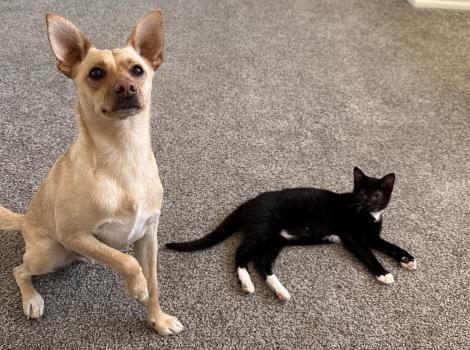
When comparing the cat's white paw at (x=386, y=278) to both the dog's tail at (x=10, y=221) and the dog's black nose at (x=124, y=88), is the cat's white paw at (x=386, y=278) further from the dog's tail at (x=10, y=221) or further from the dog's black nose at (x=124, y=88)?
the dog's tail at (x=10, y=221)

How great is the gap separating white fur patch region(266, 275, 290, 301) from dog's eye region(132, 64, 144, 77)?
720mm

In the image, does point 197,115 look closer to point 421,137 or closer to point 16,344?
point 421,137

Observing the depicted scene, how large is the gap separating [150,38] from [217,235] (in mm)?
671

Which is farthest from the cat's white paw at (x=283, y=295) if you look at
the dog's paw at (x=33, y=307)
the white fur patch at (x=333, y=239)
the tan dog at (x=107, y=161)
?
the dog's paw at (x=33, y=307)

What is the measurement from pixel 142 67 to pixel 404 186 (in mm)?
1152

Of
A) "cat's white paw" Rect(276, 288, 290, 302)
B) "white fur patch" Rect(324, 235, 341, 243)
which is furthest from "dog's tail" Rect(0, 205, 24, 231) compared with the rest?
"white fur patch" Rect(324, 235, 341, 243)

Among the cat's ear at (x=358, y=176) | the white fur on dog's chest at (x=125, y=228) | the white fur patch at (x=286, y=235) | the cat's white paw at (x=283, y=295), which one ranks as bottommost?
the cat's white paw at (x=283, y=295)

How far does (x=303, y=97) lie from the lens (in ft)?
7.60

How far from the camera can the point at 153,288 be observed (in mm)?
1300

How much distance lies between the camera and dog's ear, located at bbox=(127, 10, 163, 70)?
3.94 feet

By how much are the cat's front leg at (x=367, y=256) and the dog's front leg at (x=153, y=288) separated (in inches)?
24.2

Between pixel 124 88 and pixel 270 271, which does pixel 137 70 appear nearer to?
pixel 124 88

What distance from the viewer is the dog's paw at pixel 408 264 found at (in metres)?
1.54

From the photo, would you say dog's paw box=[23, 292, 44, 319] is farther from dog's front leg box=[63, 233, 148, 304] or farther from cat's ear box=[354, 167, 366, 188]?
cat's ear box=[354, 167, 366, 188]
